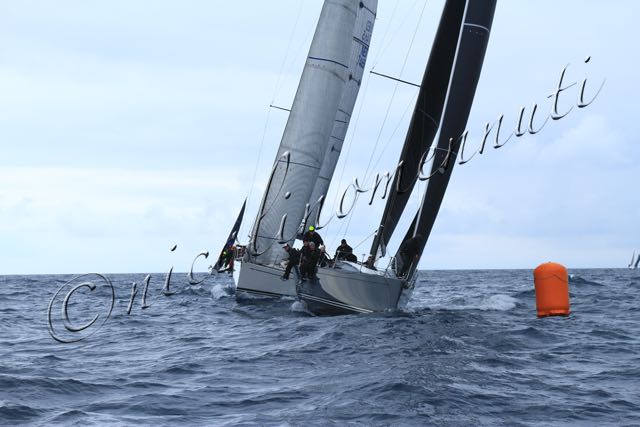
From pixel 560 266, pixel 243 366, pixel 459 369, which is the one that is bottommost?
pixel 243 366

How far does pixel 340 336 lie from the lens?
13.8 m

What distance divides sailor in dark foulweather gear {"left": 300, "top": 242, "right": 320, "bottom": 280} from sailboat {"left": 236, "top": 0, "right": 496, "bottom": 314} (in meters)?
0.16

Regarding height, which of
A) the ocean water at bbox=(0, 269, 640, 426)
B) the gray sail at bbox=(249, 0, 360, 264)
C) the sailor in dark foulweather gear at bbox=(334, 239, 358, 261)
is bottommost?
the ocean water at bbox=(0, 269, 640, 426)

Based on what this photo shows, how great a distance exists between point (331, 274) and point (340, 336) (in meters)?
3.40

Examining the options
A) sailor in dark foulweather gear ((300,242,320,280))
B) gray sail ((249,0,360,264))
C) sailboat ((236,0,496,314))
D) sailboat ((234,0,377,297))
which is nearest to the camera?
sailboat ((236,0,496,314))

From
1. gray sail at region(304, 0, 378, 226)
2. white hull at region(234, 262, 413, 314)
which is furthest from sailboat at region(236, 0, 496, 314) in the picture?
gray sail at region(304, 0, 378, 226)

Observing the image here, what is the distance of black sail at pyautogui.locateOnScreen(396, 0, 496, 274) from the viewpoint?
16828 millimetres

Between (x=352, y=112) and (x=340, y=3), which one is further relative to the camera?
(x=352, y=112)

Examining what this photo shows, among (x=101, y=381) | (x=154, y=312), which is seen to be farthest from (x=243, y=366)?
(x=154, y=312)

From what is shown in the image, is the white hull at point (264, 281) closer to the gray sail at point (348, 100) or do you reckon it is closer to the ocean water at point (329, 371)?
the ocean water at point (329, 371)

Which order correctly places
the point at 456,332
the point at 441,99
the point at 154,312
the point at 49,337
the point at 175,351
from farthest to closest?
1. the point at 154,312
2. the point at 441,99
3. the point at 49,337
4. the point at 456,332
5. the point at 175,351

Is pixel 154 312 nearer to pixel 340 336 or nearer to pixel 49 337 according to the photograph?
pixel 49 337

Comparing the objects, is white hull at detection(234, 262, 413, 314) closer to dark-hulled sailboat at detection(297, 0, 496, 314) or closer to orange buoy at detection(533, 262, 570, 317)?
dark-hulled sailboat at detection(297, 0, 496, 314)

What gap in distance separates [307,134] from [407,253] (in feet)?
22.0
